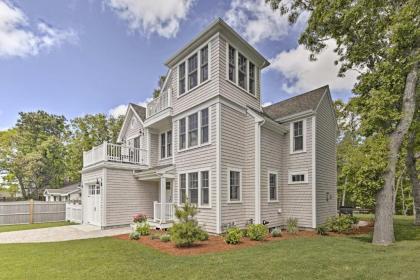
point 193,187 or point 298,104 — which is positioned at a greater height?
point 298,104

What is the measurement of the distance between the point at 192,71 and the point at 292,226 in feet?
29.1

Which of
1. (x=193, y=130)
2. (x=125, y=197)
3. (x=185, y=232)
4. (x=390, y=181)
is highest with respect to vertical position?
(x=193, y=130)

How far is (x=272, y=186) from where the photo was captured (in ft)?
40.7

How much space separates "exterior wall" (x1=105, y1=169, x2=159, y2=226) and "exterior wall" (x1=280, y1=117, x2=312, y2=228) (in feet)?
26.0

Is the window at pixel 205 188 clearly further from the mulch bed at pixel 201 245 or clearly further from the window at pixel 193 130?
the window at pixel 193 130

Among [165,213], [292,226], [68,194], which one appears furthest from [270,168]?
[68,194]

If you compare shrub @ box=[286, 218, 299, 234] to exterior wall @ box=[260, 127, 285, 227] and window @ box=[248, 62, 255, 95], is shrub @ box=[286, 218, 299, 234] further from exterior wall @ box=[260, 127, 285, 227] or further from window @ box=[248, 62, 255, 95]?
window @ box=[248, 62, 255, 95]

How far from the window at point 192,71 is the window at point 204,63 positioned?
43 centimetres

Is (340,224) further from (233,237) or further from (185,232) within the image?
(185,232)

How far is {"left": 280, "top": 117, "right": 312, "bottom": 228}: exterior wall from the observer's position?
12252mm

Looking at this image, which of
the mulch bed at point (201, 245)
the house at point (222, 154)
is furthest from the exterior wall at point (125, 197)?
the mulch bed at point (201, 245)

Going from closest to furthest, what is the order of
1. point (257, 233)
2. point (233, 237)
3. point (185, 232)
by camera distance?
point (185, 232) < point (233, 237) < point (257, 233)

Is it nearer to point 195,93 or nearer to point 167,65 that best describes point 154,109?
point 167,65

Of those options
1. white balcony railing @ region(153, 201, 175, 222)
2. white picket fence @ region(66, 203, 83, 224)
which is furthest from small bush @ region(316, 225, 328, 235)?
white picket fence @ region(66, 203, 83, 224)
